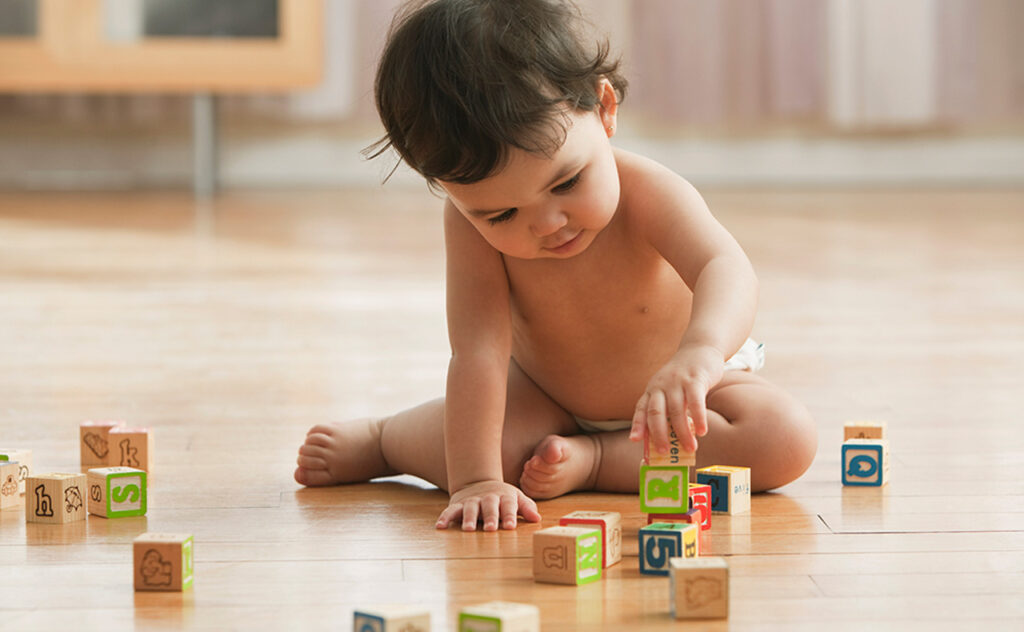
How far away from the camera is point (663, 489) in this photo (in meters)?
0.87

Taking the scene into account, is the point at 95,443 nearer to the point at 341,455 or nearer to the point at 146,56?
the point at 341,455

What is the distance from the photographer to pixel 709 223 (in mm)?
1037

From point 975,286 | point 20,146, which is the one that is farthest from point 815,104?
point 20,146

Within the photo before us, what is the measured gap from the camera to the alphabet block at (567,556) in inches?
30.9

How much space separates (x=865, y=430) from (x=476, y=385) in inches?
13.6

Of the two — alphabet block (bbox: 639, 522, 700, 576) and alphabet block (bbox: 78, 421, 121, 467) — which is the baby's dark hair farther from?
alphabet block (bbox: 78, 421, 121, 467)

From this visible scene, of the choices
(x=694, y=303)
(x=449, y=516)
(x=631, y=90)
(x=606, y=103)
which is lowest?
(x=449, y=516)

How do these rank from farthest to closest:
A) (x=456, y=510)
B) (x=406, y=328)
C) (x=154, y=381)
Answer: (x=406, y=328), (x=154, y=381), (x=456, y=510)

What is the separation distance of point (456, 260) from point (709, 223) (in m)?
0.21

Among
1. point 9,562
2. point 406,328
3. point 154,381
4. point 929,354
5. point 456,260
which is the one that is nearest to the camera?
point 9,562

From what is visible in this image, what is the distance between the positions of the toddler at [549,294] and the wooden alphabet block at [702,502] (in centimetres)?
4

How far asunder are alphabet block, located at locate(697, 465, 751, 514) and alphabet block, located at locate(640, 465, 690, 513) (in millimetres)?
113

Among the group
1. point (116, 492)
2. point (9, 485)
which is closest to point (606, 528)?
point (116, 492)

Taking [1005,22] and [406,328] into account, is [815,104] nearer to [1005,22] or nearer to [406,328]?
[1005,22]
